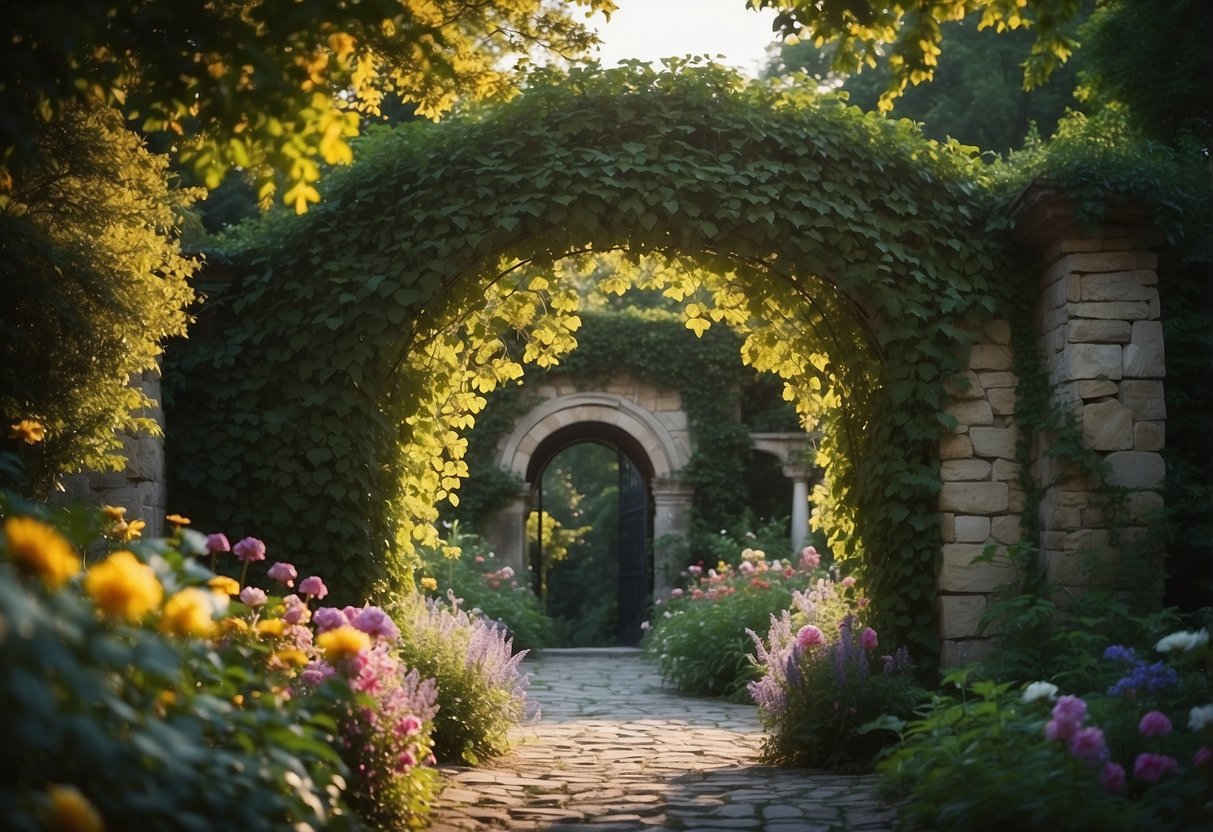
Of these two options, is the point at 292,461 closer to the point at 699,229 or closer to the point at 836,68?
the point at 699,229

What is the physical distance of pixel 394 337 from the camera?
6047 millimetres

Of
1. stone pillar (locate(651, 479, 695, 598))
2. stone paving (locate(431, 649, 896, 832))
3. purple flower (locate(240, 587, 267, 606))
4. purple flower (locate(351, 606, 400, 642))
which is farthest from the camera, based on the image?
stone pillar (locate(651, 479, 695, 598))

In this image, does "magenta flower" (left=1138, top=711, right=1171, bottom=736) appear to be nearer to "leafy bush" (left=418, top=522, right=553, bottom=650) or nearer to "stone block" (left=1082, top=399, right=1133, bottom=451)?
"stone block" (left=1082, top=399, right=1133, bottom=451)

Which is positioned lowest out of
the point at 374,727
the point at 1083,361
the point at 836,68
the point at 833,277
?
the point at 374,727

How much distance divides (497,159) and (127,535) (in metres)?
2.79

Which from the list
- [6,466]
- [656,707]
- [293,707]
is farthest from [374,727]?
[656,707]

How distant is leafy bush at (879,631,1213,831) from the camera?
3213 mm

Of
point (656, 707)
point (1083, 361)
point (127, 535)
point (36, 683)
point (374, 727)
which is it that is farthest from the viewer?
point (656, 707)

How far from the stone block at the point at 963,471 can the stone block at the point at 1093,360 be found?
2.03 ft

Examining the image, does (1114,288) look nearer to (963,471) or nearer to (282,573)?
(963,471)

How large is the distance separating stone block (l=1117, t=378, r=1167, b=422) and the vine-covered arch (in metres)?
0.75

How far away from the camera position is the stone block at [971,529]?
603 cm

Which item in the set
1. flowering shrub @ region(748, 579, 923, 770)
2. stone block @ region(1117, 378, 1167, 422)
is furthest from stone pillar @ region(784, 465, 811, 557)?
stone block @ region(1117, 378, 1167, 422)

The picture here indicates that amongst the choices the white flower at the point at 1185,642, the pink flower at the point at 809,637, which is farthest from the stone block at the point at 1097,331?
the white flower at the point at 1185,642
